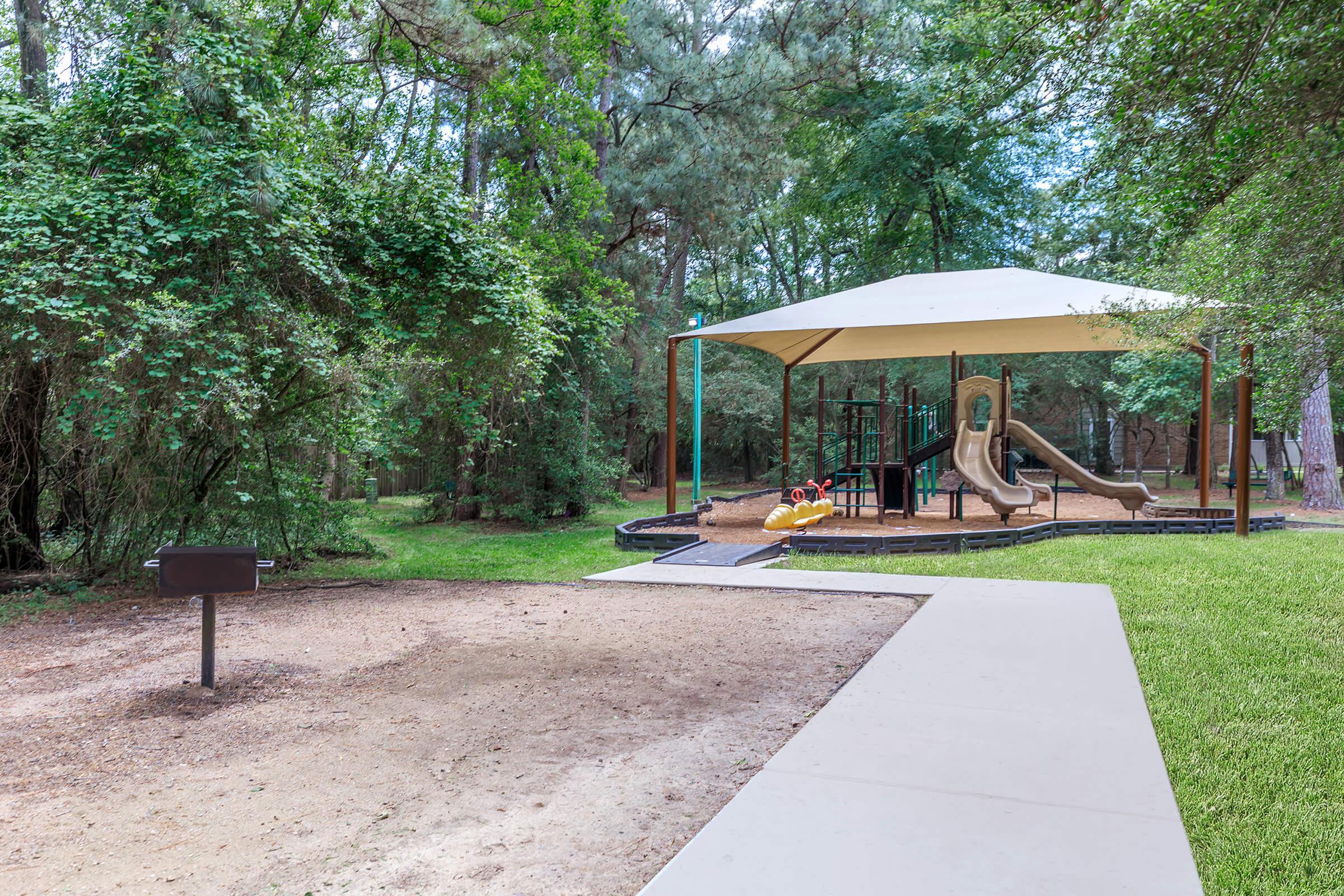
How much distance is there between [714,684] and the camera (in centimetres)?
472

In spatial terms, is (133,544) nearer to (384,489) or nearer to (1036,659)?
(1036,659)

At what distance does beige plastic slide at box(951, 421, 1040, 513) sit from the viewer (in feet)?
38.5

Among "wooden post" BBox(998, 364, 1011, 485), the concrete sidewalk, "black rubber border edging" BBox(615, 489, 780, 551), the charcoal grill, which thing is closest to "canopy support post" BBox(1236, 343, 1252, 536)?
"wooden post" BBox(998, 364, 1011, 485)

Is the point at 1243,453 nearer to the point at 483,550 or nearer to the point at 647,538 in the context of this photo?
the point at 647,538

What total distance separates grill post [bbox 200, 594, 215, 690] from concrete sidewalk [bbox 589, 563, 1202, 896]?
318cm

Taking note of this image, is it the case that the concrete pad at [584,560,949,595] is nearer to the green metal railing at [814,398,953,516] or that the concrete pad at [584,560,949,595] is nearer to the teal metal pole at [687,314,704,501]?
the green metal railing at [814,398,953,516]

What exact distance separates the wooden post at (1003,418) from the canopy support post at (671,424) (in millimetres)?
4793

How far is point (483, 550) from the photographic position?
36.7 ft

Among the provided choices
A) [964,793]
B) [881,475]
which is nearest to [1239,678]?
[964,793]

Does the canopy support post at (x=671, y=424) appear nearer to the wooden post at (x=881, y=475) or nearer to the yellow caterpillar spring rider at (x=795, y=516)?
the yellow caterpillar spring rider at (x=795, y=516)

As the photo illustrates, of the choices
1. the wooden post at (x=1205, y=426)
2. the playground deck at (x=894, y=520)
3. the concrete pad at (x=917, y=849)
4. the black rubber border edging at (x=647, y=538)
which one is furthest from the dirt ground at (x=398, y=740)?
the wooden post at (x=1205, y=426)

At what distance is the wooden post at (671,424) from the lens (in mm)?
12453

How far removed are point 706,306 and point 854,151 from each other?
31.0 ft

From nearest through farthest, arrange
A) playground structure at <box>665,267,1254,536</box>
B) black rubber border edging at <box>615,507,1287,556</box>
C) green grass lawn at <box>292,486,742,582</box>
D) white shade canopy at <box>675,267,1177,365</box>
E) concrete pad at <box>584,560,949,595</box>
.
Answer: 1. concrete pad at <box>584,560,949,595</box>
2. green grass lawn at <box>292,486,742,582</box>
3. black rubber border edging at <box>615,507,1287,556</box>
4. playground structure at <box>665,267,1254,536</box>
5. white shade canopy at <box>675,267,1177,365</box>
